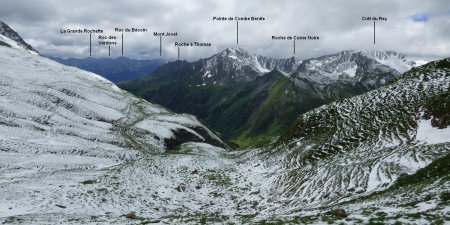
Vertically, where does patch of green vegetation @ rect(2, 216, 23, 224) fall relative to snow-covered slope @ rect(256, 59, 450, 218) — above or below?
below

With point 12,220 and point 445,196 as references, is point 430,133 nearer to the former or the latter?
point 445,196

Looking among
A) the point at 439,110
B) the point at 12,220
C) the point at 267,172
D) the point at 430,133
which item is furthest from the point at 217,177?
the point at 439,110

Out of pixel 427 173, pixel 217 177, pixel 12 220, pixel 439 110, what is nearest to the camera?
pixel 12 220

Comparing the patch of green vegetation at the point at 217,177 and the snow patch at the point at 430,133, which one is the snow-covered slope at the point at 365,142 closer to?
the snow patch at the point at 430,133

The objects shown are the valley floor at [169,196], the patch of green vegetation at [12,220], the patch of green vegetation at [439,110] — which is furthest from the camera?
the patch of green vegetation at [439,110]

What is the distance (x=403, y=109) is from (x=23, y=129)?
7198 cm

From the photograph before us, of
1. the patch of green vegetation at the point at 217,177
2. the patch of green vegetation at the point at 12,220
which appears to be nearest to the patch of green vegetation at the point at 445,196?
the patch of green vegetation at the point at 217,177

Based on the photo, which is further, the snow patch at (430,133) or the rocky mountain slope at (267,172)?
the snow patch at (430,133)

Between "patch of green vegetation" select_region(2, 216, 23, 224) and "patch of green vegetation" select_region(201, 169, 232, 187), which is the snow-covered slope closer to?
"patch of green vegetation" select_region(201, 169, 232, 187)

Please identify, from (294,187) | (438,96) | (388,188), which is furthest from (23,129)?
(438,96)

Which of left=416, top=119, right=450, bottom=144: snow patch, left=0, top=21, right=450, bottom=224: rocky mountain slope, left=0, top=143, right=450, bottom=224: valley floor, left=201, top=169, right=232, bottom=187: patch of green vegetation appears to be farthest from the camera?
left=201, top=169, right=232, bottom=187: patch of green vegetation

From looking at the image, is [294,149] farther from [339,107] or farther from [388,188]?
[388,188]

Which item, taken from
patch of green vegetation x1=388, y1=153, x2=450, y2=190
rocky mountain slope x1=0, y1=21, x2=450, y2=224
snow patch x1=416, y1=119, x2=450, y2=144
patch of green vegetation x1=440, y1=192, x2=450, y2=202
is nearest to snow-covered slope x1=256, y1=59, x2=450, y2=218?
snow patch x1=416, y1=119, x2=450, y2=144

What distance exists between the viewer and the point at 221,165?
2699 inches
